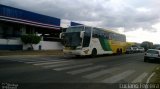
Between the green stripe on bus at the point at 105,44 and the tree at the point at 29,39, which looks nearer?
the green stripe on bus at the point at 105,44

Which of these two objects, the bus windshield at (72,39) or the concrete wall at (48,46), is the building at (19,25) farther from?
the bus windshield at (72,39)

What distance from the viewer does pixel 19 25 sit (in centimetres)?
4066

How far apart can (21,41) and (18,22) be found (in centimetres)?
317

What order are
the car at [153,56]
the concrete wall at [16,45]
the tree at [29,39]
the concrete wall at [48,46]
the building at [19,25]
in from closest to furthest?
the car at [153,56], the concrete wall at [16,45], the building at [19,25], the tree at [29,39], the concrete wall at [48,46]

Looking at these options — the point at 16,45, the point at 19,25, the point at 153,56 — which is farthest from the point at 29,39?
the point at 153,56

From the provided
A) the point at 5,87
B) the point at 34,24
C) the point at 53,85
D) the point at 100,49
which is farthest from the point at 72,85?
the point at 34,24

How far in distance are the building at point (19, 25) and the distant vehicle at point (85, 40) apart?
11.0 m

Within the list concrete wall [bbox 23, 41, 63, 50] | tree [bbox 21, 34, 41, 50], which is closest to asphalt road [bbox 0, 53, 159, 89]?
tree [bbox 21, 34, 41, 50]

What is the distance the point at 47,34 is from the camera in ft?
183

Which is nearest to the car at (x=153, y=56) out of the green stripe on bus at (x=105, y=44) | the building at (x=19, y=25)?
the green stripe on bus at (x=105, y=44)

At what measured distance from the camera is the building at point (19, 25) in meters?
35.4

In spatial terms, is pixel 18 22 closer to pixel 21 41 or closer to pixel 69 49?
pixel 21 41

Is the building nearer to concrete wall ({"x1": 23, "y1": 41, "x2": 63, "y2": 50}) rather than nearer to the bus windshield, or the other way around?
concrete wall ({"x1": 23, "y1": 41, "x2": 63, "y2": 50})

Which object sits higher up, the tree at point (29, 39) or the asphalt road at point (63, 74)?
the tree at point (29, 39)
